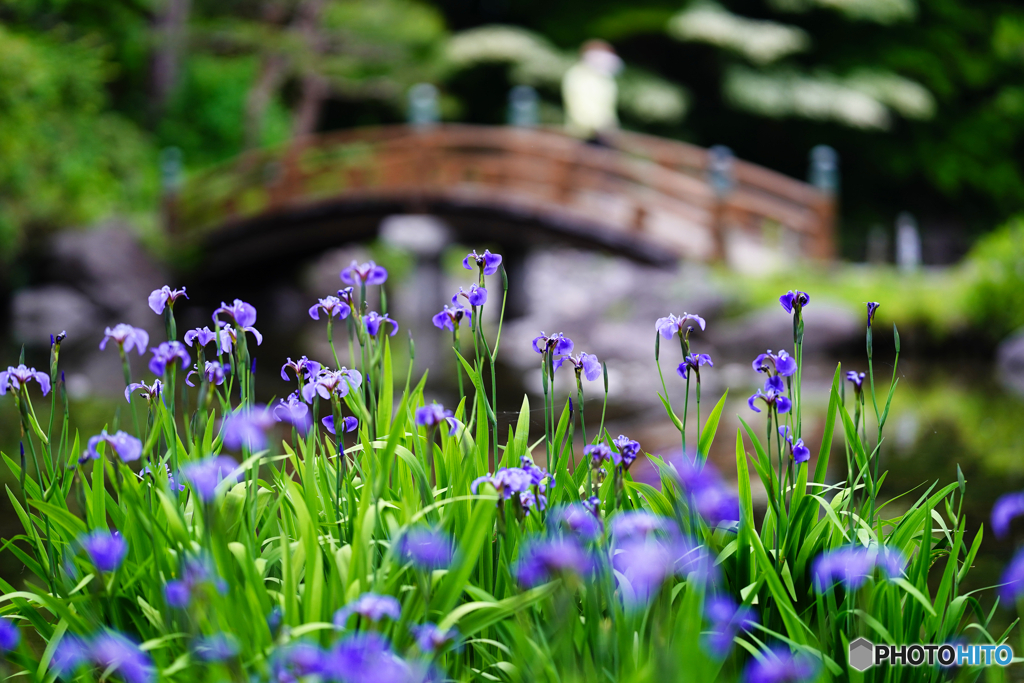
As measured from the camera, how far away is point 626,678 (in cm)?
122

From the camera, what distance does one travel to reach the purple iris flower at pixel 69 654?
53.1 inches

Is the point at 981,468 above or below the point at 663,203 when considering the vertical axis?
below

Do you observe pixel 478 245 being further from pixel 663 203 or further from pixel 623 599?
pixel 623 599

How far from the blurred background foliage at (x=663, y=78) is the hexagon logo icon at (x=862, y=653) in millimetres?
12682

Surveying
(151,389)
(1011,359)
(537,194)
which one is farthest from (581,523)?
(537,194)

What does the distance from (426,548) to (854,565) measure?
0.61m

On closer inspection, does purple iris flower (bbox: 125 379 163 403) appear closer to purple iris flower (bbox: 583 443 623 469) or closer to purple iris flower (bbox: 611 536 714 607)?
purple iris flower (bbox: 583 443 623 469)

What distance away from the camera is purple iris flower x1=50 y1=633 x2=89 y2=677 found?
1.35 meters

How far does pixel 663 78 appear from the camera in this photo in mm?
16141

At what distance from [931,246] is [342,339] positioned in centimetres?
860

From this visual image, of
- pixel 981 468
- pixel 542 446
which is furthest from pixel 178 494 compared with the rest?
pixel 981 468

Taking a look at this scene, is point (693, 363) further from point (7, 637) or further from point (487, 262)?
point (7, 637)

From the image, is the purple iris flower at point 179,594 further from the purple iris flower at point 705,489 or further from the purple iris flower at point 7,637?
the purple iris flower at point 705,489

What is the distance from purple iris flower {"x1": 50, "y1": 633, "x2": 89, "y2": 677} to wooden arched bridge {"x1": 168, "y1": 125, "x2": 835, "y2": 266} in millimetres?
8194
